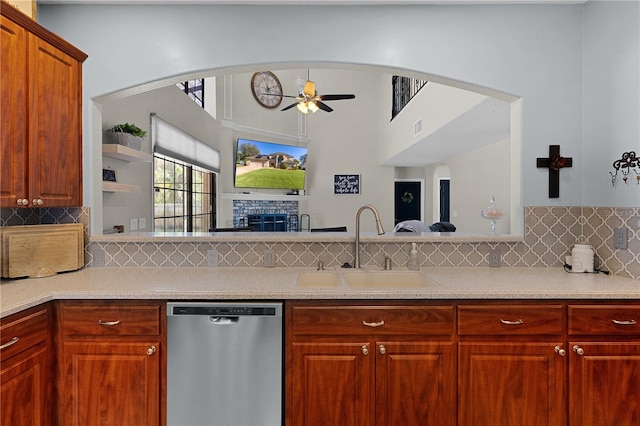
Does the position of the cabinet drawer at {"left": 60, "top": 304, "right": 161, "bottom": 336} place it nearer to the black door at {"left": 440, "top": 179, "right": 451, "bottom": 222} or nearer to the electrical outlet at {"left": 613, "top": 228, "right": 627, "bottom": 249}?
the electrical outlet at {"left": 613, "top": 228, "right": 627, "bottom": 249}

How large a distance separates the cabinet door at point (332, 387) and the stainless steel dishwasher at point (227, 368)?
0.09 meters

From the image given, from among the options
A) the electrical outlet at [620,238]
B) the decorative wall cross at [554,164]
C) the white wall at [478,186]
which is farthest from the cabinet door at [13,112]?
the white wall at [478,186]

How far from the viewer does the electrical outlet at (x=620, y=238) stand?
80.0 inches

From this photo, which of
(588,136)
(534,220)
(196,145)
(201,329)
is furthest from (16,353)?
(196,145)

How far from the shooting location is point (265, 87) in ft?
24.7

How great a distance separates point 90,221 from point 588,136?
325 centimetres

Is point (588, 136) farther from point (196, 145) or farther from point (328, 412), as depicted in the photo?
point (196, 145)

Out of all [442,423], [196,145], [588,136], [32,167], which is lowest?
[442,423]

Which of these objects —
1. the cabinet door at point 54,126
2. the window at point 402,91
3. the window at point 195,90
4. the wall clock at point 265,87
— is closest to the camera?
the cabinet door at point 54,126

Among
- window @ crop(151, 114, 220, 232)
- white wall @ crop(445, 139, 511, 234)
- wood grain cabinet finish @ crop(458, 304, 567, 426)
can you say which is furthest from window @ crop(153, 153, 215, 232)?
white wall @ crop(445, 139, 511, 234)

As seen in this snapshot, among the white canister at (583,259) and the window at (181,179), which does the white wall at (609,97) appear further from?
the window at (181,179)

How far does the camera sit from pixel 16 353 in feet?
5.05

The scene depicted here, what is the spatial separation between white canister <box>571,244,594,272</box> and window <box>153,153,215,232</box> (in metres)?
3.79

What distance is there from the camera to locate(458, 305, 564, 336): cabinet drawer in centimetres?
175
